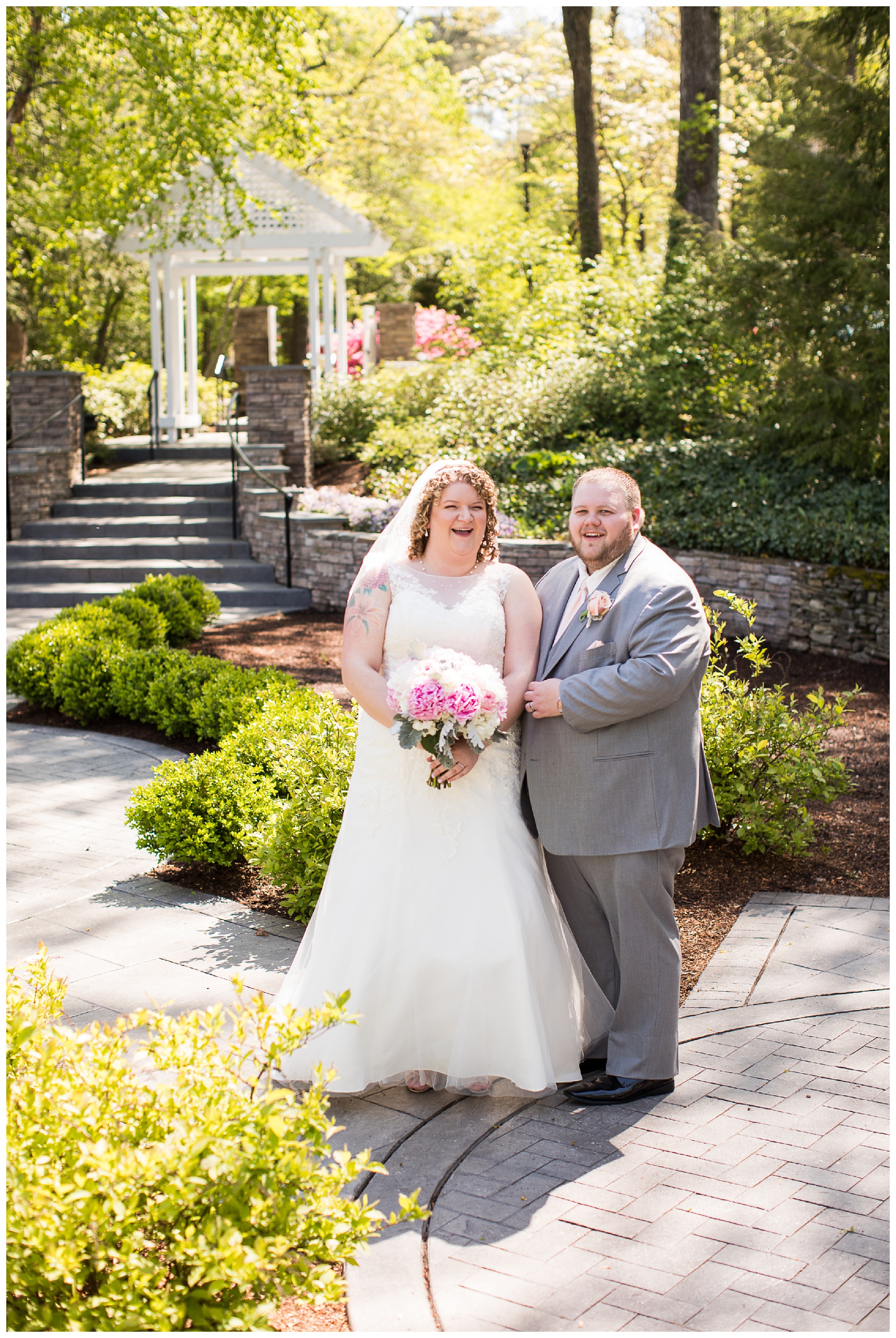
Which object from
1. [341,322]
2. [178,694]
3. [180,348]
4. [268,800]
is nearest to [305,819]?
[268,800]

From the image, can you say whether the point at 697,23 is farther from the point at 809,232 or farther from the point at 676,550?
the point at 676,550

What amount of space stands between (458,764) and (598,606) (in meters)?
0.67

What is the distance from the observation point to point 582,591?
3713mm

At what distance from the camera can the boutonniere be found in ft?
11.5

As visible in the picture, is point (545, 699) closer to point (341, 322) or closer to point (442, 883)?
point (442, 883)

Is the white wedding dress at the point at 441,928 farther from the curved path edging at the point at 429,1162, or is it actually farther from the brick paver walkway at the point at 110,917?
the brick paver walkway at the point at 110,917

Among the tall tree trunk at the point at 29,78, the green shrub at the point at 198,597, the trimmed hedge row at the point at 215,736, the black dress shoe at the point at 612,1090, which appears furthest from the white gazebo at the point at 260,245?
the black dress shoe at the point at 612,1090

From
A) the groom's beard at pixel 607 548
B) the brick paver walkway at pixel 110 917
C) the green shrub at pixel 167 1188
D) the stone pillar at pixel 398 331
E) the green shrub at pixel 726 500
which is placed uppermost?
the stone pillar at pixel 398 331

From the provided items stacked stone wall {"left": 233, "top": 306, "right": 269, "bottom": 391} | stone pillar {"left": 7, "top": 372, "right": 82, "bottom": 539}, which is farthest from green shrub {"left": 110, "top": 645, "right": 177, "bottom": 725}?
stacked stone wall {"left": 233, "top": 306, "right": 269, "bottom": 391}

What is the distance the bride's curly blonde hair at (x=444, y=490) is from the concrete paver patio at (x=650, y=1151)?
1.80 meters

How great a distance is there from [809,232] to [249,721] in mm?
7913

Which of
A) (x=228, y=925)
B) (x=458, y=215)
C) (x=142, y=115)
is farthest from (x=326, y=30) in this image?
(x=228, y=925)

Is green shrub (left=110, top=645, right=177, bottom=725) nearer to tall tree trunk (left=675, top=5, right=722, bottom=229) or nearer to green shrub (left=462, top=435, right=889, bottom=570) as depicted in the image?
green shrub (left=462, top=435, right=889, bottom=570)

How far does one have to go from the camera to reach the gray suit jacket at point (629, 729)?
11.1ft
